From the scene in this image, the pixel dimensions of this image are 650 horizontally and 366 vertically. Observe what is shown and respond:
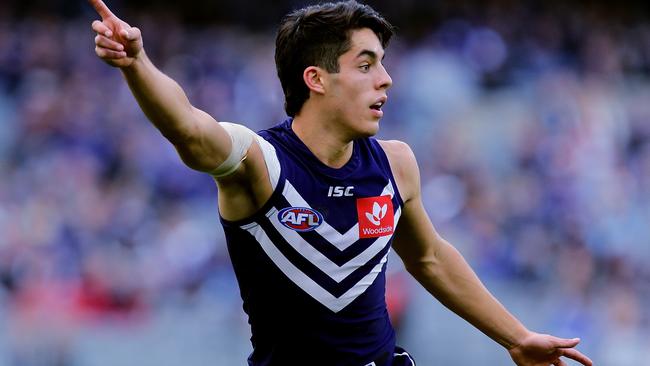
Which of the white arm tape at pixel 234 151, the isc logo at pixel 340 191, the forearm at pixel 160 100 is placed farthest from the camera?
the isc logo at pixel 340 191

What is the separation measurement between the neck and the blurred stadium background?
212 inches

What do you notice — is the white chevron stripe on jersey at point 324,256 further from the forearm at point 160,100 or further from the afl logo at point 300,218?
the forearm at point 160,100

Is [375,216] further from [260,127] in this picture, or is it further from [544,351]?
[260,127]

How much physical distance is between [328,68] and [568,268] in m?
7.50

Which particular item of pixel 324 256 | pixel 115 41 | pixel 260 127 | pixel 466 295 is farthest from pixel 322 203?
pixel 260 127

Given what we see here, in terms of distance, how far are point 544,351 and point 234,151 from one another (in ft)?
6.20

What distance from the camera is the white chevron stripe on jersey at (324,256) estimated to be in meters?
4.66

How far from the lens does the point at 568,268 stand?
38.9 ft

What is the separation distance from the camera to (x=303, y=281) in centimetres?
474

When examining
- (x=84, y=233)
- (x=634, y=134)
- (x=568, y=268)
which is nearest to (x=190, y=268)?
(x=84, y=233)

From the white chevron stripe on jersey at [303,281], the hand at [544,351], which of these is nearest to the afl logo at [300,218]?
the white chevron stripe on jersey at [303,281]

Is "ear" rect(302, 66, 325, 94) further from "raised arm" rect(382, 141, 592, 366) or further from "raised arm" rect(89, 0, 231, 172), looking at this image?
"raised arm" rect(89, 0, 231, 172)

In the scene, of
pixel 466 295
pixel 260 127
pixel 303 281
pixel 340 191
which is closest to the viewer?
pixel 303 281

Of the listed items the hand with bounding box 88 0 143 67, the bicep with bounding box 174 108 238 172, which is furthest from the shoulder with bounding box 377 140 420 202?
the hand with bounding box 88 0 143 67
